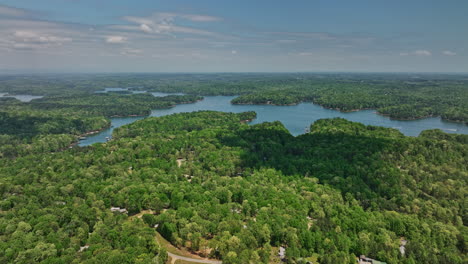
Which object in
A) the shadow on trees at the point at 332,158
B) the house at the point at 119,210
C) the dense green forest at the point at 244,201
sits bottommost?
the house at the point at 119,210

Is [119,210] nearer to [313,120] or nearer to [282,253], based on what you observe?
[282,253]

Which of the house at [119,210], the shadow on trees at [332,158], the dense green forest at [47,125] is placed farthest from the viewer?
the dense green forest at [47,125]

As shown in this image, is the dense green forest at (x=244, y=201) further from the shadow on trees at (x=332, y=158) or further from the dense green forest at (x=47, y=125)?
the dense green forest at (x=47, y=125)

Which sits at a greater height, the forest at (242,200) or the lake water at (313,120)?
the lake water at (313,120)

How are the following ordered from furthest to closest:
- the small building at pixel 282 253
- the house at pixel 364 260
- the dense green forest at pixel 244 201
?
1. the small building at pixel 282 253
2. the house at pixel 364 260
3. the dense green forest at pixel 244 201

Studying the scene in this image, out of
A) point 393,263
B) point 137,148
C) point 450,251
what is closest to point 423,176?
point 450,251

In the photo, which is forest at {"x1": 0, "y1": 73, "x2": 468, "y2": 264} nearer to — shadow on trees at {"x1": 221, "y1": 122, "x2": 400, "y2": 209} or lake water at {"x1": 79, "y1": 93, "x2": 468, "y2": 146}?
shadow on trees at {"x1": 221, "y1": 122, "x2": 400, "y2": 209}

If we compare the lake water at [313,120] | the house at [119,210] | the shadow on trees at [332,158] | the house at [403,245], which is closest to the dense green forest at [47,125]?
the lake water at [313,120]

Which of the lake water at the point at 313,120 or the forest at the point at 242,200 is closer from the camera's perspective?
the forest at the point at 242,200

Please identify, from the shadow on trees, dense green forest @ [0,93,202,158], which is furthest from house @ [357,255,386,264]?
dense green forest @ [0,93,202,158]
